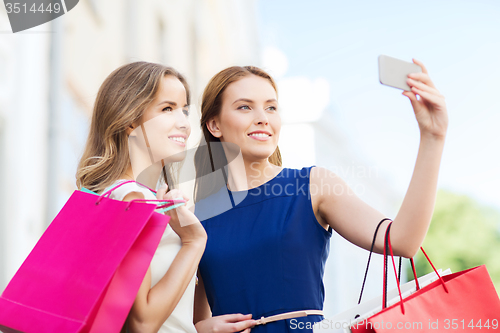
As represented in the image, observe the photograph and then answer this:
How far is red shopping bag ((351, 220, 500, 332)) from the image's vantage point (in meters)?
1.29

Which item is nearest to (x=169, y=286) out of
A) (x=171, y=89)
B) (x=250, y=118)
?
(x=171, y=89)

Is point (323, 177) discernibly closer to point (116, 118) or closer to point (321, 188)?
point (321, 188)

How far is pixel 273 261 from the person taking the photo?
1.80m

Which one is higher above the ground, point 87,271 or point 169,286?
point 87,271

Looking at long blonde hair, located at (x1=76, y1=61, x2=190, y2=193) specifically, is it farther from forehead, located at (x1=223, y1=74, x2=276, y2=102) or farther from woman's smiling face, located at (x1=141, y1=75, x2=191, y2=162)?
forehead, located at (x1=223, y1=74, x2=276, y2=102)

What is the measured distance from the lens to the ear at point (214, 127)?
2.30 meters

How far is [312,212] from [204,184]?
2.46 ft

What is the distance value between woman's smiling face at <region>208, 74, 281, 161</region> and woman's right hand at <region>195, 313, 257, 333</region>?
74cm

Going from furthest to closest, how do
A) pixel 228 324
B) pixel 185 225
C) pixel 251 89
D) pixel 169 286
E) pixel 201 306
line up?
pixel 251 89 → pixel 201 306 → pixel 228 324 → pixel 185 225 → pixel 169 286

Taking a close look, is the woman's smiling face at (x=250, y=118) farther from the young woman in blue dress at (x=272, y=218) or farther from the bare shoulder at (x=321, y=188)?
the bare shoulder at (x=321, y=188)

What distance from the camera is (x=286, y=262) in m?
1.79

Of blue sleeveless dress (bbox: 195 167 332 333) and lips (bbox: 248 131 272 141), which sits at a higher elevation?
lips (bbox: 248 131 272 141)

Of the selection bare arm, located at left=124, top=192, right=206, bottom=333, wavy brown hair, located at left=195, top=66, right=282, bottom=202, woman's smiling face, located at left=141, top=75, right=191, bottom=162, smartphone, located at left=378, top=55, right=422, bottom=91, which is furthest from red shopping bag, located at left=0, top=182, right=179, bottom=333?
wavy brown hair, located at left=195, top=66, right=282, bottom=202

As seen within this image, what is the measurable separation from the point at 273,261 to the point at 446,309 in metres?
0.68
